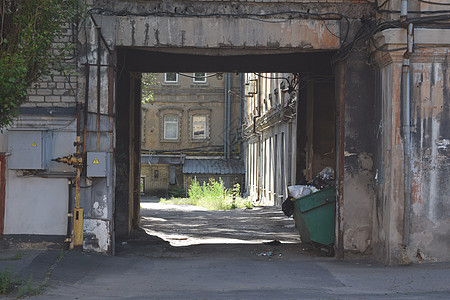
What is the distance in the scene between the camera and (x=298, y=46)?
34.8ft

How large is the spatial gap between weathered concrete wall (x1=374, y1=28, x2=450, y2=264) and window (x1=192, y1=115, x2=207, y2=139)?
2772cm

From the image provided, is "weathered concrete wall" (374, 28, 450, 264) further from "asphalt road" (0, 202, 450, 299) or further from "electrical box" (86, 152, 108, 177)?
"electrical box" (86, 152, 108, 177)

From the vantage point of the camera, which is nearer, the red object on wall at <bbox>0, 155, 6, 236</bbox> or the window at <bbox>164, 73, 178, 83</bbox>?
the red object on wall at <bbox>0, 155, 6, 236</bbox>

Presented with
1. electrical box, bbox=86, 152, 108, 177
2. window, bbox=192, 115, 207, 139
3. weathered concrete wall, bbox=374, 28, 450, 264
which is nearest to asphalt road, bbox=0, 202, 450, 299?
weathered concrete wall, bbox=374, 28, 450, 264

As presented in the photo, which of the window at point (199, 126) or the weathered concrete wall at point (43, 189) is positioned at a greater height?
the window at point (199, 126)

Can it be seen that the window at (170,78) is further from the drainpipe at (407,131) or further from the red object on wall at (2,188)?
the drainpipe at (407,131)

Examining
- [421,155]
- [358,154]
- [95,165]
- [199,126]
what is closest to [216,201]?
[199,126]

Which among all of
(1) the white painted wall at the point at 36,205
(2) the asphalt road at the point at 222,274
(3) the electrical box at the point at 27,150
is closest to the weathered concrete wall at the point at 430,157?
(2) the asphalt road at the point at 222,274

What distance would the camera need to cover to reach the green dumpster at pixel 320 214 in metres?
11.1

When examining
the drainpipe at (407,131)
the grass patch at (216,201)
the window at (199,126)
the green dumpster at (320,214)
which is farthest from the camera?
the window at (199,126)

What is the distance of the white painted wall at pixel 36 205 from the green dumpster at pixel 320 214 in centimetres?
437

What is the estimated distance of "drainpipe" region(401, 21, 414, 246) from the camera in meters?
9.69

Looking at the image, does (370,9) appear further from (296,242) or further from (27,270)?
(27,270)

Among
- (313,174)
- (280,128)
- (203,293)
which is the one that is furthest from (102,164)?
(280,128)
